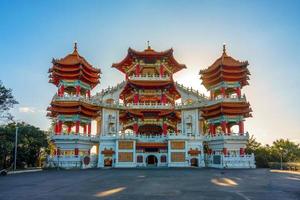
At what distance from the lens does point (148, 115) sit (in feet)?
158

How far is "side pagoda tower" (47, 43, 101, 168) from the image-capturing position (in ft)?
140

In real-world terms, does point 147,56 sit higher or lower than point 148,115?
higher

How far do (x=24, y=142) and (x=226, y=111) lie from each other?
3219 centimetres

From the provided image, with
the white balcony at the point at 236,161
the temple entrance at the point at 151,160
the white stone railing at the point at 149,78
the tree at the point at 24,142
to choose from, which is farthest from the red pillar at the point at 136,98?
the white balcony at the point at 236,161

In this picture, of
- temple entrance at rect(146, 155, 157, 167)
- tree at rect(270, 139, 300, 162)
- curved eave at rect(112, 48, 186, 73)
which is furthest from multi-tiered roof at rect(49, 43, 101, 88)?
tree at rect(270, 139, 300, 162)

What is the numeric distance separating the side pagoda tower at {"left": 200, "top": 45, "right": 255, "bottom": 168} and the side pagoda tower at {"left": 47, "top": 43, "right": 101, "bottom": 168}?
19.2 metres

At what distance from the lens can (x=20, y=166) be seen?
44.7 metres

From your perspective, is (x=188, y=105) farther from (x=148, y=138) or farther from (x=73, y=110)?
(x=73, y=110)

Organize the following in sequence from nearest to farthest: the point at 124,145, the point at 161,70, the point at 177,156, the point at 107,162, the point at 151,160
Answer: the point at 177,156
the point at 124,145
the point at 107,162
the point at 151,160
the point at 161,70

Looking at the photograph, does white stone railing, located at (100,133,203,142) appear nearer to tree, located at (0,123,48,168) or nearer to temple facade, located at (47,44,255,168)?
temple facade, located at (47,44,255,168)

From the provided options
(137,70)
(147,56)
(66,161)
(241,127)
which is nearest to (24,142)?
(66,161)

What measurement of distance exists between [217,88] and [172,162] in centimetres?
1632

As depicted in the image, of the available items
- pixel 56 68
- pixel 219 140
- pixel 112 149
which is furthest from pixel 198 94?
pixel 56 68

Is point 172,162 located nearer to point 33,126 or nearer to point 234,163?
point 234,163
